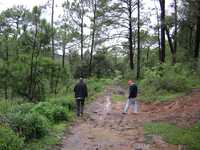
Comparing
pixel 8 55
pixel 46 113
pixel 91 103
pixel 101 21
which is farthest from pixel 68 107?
pixel 8 55

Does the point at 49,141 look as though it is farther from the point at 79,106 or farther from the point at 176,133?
the point at 79,106

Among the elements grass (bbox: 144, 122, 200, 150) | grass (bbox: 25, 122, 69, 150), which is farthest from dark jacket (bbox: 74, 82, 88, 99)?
grass (bbox: 144, 122, 200, 150)

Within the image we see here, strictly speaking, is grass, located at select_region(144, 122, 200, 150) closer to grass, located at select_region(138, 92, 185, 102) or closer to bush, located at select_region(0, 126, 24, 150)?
bush, located at select_region(0, 126, 24, 150)

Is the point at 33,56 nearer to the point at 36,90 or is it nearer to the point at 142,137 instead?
the point at 36,90

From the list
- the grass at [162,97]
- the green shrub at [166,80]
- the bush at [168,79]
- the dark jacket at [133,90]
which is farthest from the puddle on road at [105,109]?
the bush at [168,79]

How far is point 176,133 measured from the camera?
11.9m

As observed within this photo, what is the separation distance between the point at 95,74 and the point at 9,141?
134 feet

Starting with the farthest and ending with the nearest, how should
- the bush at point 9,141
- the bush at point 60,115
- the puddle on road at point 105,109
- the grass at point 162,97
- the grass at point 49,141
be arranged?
the grass at point 162,97, the puddle on road at point 105,109, the bush at point 60,115, the grass at point 49,141, the bush at point 9,141

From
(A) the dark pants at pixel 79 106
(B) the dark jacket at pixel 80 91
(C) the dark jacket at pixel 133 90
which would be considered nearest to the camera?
(A) the dark pants at pixel 79 106

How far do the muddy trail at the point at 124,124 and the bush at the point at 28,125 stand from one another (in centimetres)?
88

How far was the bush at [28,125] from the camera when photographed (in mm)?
9961

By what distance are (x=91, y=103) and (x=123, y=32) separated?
66.8ft

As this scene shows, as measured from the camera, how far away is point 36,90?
36.3 meters

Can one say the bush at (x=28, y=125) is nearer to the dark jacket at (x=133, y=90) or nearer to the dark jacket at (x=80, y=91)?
the dark jacket at (x=80, y=91)
